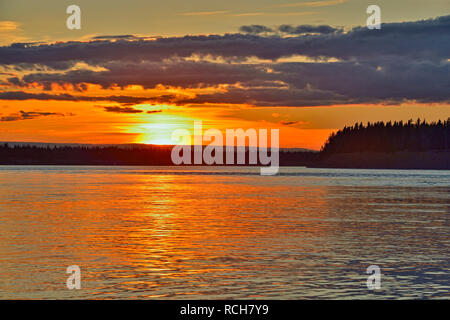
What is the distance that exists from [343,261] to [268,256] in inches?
110

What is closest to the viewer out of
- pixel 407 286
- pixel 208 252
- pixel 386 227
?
pixel 407 286

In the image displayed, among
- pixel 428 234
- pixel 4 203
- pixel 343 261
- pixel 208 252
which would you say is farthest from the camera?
pixel 4 203

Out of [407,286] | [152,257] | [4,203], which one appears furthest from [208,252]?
[4,203]

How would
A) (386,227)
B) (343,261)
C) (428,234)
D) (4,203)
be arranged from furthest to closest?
1. (4,203)
2. (386,227)
3. (428,234)
4. (343,261)

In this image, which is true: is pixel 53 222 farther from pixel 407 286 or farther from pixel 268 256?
pixel 407 286

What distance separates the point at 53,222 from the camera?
36344 mm

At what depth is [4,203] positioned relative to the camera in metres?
51.3

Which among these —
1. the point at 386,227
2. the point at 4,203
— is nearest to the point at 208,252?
the point at 386,227
